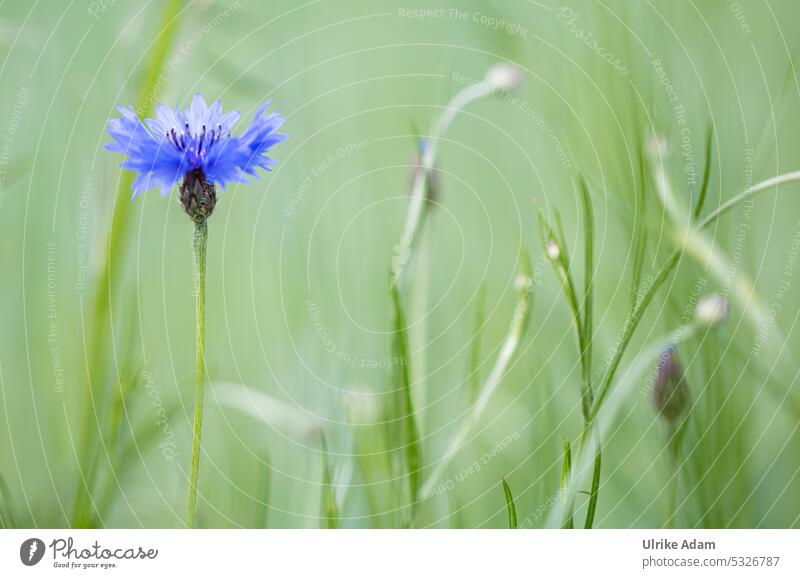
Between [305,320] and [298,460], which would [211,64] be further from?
[298,460]

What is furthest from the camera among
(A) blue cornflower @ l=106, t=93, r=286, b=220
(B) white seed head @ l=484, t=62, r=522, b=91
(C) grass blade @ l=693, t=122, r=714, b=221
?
(B) white seed head @ l=484, t=62, r=522, b=91

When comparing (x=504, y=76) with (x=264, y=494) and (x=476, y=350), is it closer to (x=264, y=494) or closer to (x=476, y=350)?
(x=476, y=350)

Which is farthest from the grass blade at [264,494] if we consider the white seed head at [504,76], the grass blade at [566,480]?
the white seed head at [504,76]

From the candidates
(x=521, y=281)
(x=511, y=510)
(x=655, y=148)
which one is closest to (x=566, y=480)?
(x=511, y=510)

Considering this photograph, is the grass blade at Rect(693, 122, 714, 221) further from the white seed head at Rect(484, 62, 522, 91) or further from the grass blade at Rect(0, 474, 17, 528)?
the grass blade at Rect(0, 474, 17, 528)

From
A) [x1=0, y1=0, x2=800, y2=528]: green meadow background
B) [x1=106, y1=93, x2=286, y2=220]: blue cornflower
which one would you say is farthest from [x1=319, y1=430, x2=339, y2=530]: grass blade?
[x1=106, y1=93, x2=286, y2=220]: blue cornflower
